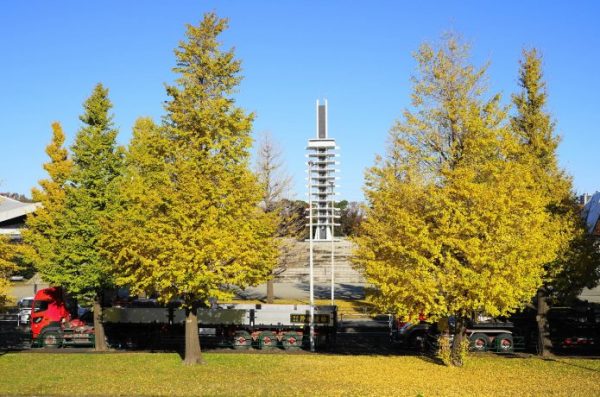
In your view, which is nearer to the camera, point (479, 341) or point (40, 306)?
point (479, 341)

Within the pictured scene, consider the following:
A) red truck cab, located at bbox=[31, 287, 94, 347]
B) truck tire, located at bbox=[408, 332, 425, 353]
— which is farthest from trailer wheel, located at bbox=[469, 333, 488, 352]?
red truck cab, located at bbox=[31, 287, 94, 347]

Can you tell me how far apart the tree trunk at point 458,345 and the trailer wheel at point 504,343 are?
17.5 feet

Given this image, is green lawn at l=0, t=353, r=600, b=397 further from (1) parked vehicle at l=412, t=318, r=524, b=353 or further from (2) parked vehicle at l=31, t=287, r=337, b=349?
(2) parked vehicle at l=31, t=287, r=337, b=349

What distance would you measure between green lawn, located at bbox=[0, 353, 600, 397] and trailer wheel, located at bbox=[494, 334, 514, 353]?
2.61m

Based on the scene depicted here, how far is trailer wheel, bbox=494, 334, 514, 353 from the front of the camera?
2589 cm

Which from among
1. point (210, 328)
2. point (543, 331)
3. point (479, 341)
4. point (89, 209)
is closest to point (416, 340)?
point (479, 341)

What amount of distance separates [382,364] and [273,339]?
709 centimetres

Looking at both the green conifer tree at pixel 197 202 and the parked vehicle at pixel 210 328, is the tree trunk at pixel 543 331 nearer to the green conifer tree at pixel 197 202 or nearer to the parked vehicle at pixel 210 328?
the parked vehicle at pixel 210 328

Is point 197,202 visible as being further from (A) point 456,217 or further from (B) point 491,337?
(B) point 491,337

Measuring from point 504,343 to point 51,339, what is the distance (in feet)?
66.1

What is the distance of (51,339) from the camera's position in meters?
27.6

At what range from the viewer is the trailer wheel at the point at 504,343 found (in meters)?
25.9

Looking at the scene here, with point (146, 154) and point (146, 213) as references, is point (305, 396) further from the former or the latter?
point (146, 154)

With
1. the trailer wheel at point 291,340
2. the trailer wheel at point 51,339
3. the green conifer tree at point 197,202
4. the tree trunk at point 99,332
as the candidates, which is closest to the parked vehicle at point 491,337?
the trailer wheel at point 291,340
